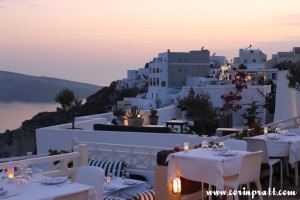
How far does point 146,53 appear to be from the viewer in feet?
169

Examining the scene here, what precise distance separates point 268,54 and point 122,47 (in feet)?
94.1

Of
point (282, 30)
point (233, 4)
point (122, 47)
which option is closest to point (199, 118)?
point (233, 4)

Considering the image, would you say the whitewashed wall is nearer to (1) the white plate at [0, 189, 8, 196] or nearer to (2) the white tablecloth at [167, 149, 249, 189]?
(2) the white tablecloth at [167, 149, 249, 189]

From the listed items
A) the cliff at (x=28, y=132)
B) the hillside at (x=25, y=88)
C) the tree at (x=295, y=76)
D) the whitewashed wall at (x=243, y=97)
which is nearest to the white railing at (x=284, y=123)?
the tree at (x=295, y=76)

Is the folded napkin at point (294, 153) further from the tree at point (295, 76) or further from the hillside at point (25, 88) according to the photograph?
the hillside at point (25, 88)

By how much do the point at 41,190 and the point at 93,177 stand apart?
29.9 inches

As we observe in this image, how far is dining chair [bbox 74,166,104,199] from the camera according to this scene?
4.70 metres

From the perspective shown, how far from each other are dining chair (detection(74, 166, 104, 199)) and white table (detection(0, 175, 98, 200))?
48 centimetres

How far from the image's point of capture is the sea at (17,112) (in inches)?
1594

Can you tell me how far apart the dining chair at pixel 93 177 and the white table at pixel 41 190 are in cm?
48

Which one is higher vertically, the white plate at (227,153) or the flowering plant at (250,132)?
the flowering plant at (250,132)

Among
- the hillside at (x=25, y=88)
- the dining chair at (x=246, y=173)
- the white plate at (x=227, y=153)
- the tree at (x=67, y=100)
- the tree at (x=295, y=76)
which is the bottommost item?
the dining chair at (x=246, y=173)

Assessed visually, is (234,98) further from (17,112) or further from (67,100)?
(17,112)

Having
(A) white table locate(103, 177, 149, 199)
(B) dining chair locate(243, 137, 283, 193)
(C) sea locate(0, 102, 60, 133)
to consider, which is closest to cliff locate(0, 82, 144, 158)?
(C) sea locate(0, 102, 60, 133)
